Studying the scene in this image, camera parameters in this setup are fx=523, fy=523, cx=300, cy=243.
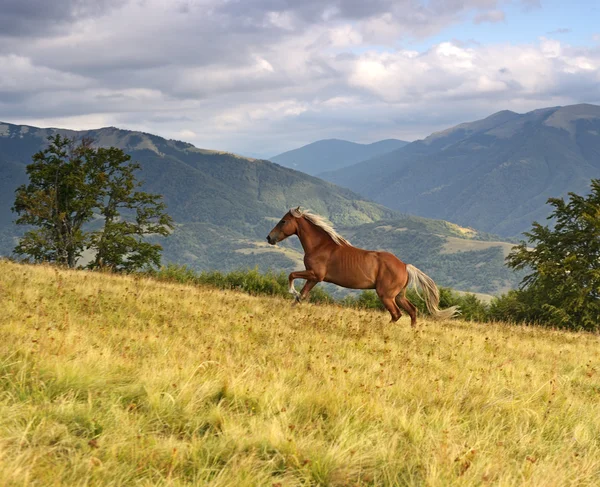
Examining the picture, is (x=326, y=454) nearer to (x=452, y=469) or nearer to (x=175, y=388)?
(x=452, y=469)

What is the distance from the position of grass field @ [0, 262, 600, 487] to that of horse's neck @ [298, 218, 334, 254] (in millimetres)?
4529

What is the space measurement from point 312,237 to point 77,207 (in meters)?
35.6

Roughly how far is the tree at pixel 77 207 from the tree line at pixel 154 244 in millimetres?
84

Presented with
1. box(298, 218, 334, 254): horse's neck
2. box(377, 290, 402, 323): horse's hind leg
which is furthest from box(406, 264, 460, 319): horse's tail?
box(298, 218, 334, 254): horse's neck

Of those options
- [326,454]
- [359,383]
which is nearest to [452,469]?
[326,454]

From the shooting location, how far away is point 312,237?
45.0ft

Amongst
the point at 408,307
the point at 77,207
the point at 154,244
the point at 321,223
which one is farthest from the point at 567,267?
the point at 77,207

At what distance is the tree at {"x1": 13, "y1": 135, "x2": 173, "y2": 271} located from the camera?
42.3m

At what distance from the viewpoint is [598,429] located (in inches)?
227

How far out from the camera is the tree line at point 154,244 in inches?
1296

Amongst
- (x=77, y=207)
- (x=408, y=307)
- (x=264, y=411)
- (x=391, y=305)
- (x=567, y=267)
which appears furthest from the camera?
(x=77, y=207)

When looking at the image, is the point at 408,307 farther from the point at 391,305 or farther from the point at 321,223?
the point at 321,223

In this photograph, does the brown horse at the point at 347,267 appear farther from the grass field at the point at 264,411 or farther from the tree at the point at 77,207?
the tree at the point at 77,207

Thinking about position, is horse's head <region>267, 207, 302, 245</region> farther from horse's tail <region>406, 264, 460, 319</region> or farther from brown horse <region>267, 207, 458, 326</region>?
horse's tail <region>406, 264, 460, 319</region>
